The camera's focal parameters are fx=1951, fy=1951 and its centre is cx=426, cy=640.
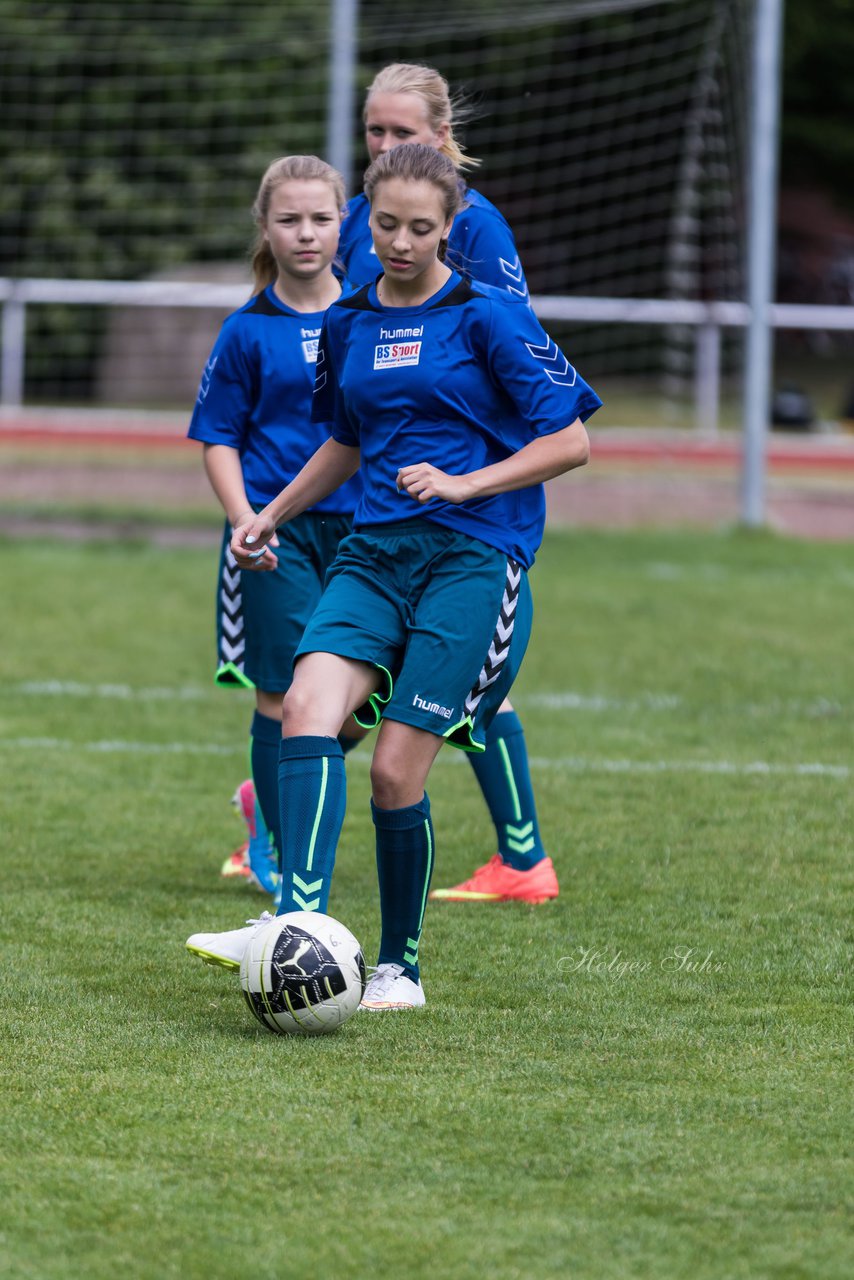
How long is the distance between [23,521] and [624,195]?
8.83 metres

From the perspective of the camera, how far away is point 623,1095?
3617mm

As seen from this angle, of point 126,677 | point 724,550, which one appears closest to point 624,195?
point 724,550

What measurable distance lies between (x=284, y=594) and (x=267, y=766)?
0.50 meters

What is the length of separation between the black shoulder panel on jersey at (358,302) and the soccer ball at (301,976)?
1.35 metres

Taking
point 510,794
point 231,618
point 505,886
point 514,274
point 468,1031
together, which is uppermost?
point 514,274

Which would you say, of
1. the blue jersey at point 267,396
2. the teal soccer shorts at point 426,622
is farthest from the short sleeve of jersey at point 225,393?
the teal soccer shorts at point 426,622

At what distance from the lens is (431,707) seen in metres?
4.18

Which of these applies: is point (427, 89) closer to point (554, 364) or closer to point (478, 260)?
point (478, 260)

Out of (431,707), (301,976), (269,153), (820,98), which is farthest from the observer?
(820,98)

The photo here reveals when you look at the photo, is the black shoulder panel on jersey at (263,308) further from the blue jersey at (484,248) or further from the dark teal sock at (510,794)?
the dark teal sock at (510,794)

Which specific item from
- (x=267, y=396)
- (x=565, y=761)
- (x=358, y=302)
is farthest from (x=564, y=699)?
(x=358, y=302)

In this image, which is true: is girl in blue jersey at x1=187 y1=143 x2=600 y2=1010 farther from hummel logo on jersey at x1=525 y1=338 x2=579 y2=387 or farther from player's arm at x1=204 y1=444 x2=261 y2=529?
player's arm at x1=204 y1=444 x2=261 y2=529

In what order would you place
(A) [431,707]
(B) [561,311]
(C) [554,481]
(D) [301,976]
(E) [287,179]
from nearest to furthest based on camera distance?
(D) [301,976]
(A) [431,707]
(E) [287,179]
(B) [561,311]
(C) [554,481]

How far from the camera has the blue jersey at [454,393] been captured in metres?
4.22
